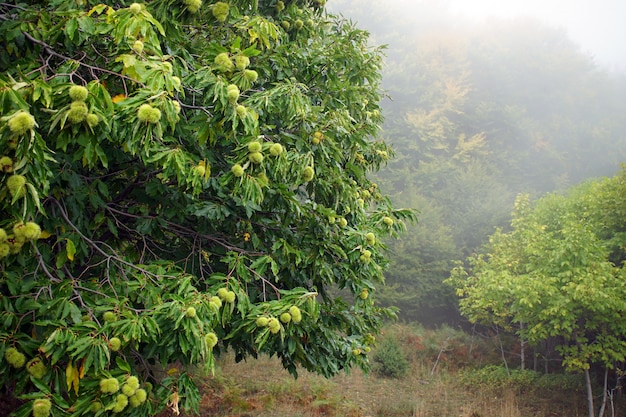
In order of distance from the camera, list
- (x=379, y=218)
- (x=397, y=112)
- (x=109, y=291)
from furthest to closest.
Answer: (x=397, y=112) → (x=379, y=218) → (x=109, y=291)

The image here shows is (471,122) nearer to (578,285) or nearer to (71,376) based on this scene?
(578,285)

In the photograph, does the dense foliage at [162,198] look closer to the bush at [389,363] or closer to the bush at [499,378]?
the bush at [389,363]

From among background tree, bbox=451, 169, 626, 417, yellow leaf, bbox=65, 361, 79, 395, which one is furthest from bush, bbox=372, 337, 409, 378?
yellow leaf, bbox=65, 361, 79, 395

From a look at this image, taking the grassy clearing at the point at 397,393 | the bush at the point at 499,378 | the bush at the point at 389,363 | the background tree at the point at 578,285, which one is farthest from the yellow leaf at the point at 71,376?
the bush at the point at 499,378

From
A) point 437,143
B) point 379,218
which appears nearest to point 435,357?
point 379,218

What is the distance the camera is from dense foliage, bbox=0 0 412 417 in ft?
6.95

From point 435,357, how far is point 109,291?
1312 cm

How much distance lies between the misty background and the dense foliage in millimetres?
14408

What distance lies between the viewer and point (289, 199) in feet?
10.5

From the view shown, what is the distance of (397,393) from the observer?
1048cm

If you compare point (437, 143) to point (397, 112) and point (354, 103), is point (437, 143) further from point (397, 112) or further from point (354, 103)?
point (354, 103)

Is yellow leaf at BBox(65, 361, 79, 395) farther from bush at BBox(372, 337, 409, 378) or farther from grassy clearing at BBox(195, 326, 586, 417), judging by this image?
bush at BBox(372, 337, 409, 378)

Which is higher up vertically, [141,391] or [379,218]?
[379,218]

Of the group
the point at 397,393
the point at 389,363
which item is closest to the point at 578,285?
the point at 397,393
